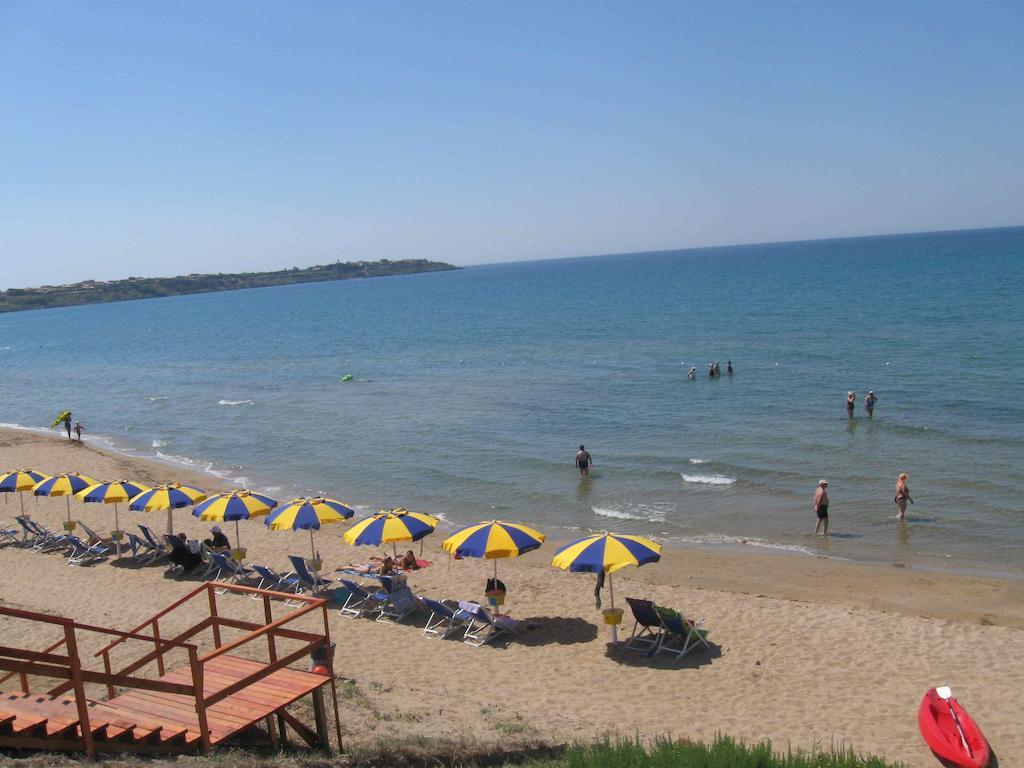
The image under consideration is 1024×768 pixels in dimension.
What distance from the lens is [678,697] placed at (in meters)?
10.8

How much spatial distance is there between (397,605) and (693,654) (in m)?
4.78

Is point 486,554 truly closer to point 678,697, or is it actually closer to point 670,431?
point 678,697

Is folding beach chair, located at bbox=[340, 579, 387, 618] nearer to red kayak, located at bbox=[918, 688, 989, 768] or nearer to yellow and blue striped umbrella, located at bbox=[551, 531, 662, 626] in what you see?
yellow and blue striped umbrella, located at bbox=[551, 531, 662, 626]

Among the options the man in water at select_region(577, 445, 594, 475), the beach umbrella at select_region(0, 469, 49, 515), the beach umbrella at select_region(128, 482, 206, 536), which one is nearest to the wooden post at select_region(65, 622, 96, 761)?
the beach umbrella at select_region(128, 482, 206, 536)

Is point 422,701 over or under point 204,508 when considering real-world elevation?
under

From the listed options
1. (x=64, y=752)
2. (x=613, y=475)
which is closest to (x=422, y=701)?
(x=64, y=752)

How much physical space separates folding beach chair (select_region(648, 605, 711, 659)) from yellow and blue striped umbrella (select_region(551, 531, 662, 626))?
33.3 inches

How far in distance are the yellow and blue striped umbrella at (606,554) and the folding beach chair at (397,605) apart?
3.12 m

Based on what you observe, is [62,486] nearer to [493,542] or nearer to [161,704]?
[493,542]

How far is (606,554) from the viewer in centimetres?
1199

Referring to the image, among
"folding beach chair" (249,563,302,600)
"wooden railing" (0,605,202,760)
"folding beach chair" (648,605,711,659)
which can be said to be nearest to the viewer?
"wooden railing" (0,605,202,760)

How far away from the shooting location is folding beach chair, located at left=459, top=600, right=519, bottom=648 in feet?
42.8

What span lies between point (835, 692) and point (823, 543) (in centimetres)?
815

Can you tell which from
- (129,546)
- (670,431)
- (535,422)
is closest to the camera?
(129,546)
